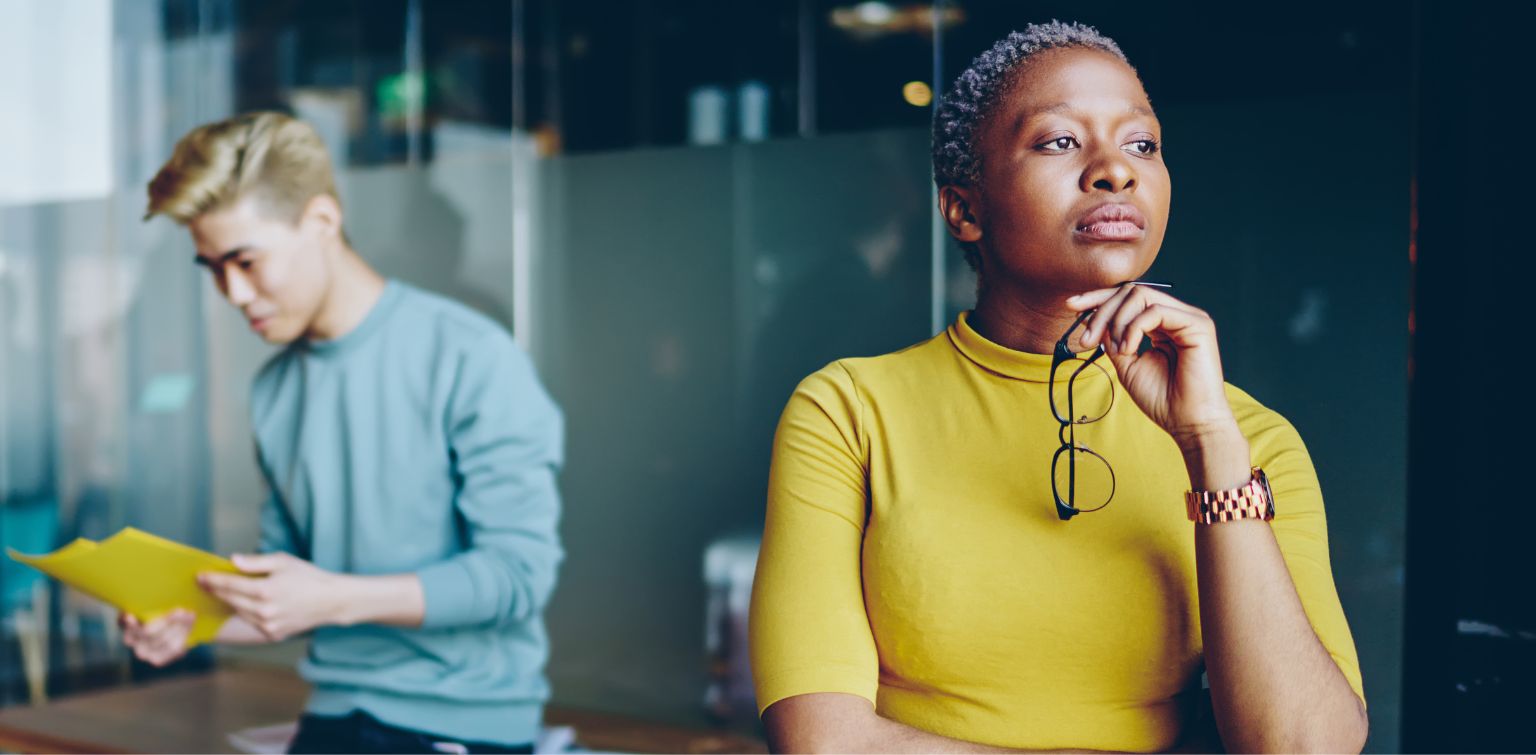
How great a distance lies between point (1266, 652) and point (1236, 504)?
0.16 meters

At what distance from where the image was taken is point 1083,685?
4.70 feet

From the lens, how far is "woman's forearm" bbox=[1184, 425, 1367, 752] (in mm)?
1311

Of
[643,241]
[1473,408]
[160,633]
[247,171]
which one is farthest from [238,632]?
[1473,408]

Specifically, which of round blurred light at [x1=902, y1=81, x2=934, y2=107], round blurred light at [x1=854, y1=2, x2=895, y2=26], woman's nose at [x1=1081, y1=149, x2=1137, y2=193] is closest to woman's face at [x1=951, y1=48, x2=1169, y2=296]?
woman's nose at [x1=1081, y1=149, x2=1137, y2=193]

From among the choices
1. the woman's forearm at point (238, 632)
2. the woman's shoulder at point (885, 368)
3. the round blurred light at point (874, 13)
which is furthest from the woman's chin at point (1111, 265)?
the woman's forearm at point (238, 632)

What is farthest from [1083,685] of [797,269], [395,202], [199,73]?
[199,73]

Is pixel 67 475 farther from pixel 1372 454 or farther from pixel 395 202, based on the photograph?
pixel 1372 454

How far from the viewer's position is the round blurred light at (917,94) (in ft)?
8.14

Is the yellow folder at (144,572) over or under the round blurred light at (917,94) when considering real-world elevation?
under

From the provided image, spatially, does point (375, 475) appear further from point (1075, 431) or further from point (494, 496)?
point (1075, 431)

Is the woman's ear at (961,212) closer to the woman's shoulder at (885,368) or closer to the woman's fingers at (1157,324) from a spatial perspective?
the woman's shoulder at (885,368)

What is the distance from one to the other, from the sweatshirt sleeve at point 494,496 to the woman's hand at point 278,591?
0.18 metres

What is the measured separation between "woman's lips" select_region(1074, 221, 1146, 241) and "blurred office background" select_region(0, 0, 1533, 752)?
0.27 meters

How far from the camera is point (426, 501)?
2367 mm
